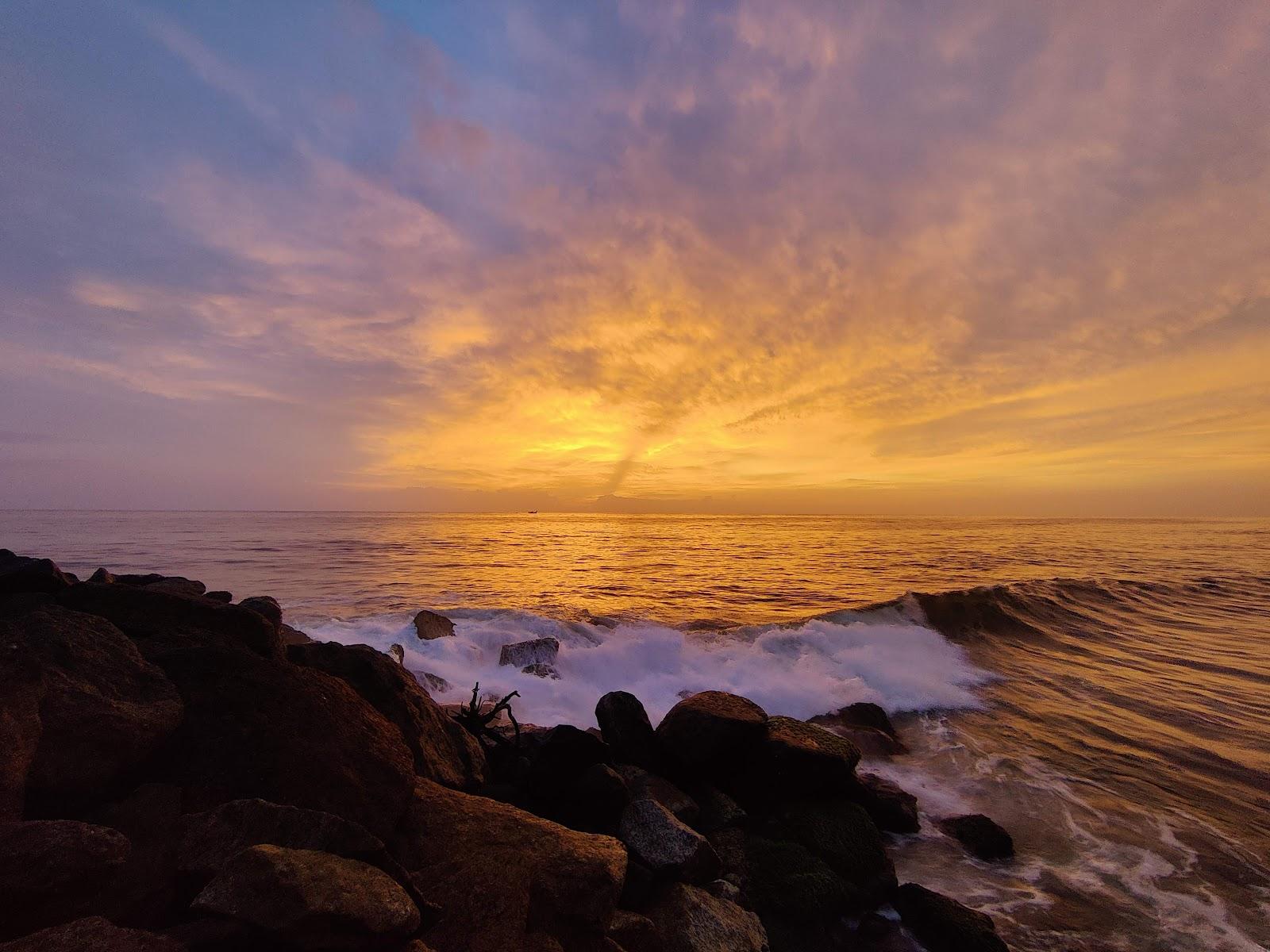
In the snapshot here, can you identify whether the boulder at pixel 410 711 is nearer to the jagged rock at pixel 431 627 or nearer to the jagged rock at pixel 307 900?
the jagged rock at pixel 307 900

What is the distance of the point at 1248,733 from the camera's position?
32.2 ft

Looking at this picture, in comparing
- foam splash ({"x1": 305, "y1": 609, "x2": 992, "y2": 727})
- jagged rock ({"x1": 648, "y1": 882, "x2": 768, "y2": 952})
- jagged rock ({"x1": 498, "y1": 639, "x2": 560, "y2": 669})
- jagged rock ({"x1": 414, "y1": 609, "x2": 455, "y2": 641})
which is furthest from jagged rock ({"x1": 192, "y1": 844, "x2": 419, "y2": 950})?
jagged rock ({"x1": 414, "y1": 609, "x2": 455, "y2": 641})

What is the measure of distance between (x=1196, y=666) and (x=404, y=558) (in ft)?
119

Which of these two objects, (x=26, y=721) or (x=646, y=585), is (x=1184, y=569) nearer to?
(x=646, y=585)

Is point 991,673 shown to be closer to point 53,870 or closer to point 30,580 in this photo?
point 53,870

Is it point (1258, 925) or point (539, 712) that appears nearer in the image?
point (1258, 925)

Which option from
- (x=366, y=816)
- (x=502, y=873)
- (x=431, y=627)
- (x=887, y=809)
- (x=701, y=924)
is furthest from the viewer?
(x=431, y=627)

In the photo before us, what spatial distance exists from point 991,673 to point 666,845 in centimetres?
1274

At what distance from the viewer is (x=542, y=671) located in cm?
1320

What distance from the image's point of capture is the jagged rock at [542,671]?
42.8 ft

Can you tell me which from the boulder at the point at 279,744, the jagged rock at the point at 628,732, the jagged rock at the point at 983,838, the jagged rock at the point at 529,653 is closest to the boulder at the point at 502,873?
the boulder at the point at 279,744

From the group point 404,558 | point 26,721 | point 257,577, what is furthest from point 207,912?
point 404,558

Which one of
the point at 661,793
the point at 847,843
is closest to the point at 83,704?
the point at 661,793

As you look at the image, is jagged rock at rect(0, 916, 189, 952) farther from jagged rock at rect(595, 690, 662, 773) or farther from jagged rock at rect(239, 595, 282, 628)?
jagged rock at rect(239, 595, 282, 628)
